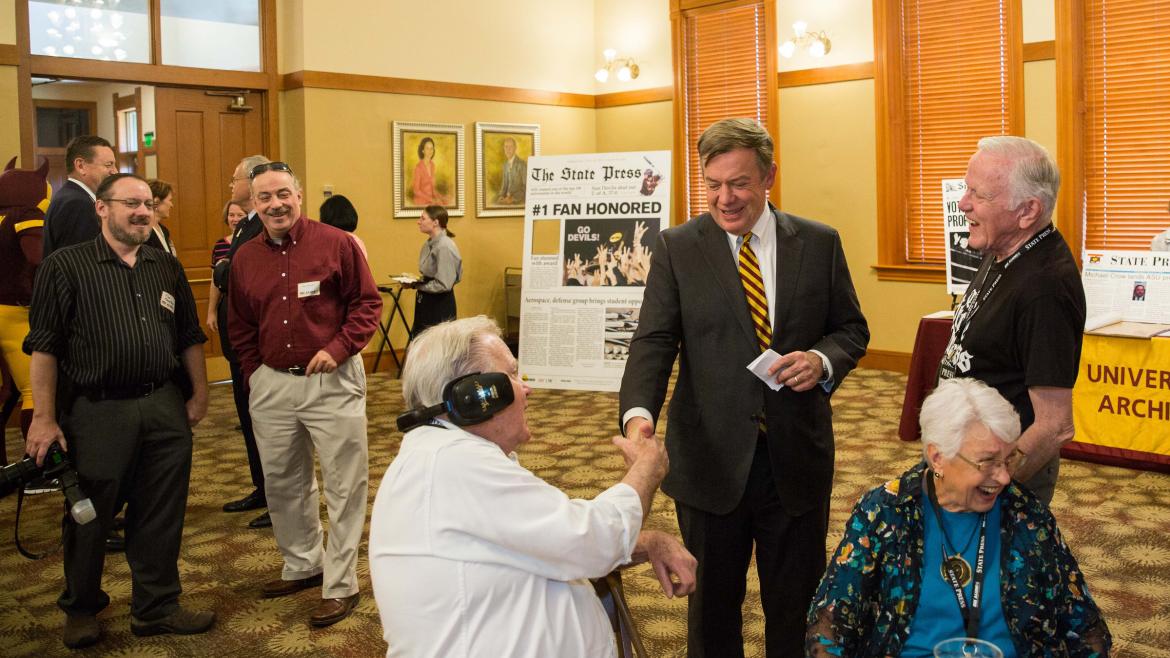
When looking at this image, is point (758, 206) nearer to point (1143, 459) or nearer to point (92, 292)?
point (92, 292)

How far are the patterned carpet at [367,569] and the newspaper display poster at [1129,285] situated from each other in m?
0.90

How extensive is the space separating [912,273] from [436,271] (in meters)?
4.12

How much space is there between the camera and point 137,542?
3.68 meters

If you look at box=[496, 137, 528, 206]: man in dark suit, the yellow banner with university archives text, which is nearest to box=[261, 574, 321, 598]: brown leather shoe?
the yellow banner with university archives text

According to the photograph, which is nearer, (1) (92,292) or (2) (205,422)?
(1) (92,292)

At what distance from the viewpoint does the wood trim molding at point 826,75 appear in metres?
8.99

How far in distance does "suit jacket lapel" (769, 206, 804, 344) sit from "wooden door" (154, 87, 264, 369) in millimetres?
7454

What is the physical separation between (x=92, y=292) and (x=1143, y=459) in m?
5.25

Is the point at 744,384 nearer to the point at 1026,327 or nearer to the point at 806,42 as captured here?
the point at 1026,327

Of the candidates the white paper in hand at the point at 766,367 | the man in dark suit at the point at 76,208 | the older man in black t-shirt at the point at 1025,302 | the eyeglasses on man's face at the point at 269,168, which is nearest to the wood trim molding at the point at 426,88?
the man in dark suit at the point at 76,208

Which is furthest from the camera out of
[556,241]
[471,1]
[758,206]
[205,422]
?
[471,1]

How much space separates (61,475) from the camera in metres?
3.36

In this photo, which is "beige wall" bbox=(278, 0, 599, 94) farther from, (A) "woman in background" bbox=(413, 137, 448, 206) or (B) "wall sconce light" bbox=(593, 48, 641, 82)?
(A) "woman in background" bbox=(413, 137, 448, 206)

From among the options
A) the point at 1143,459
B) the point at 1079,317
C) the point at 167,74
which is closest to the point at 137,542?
the point at 1079,317
